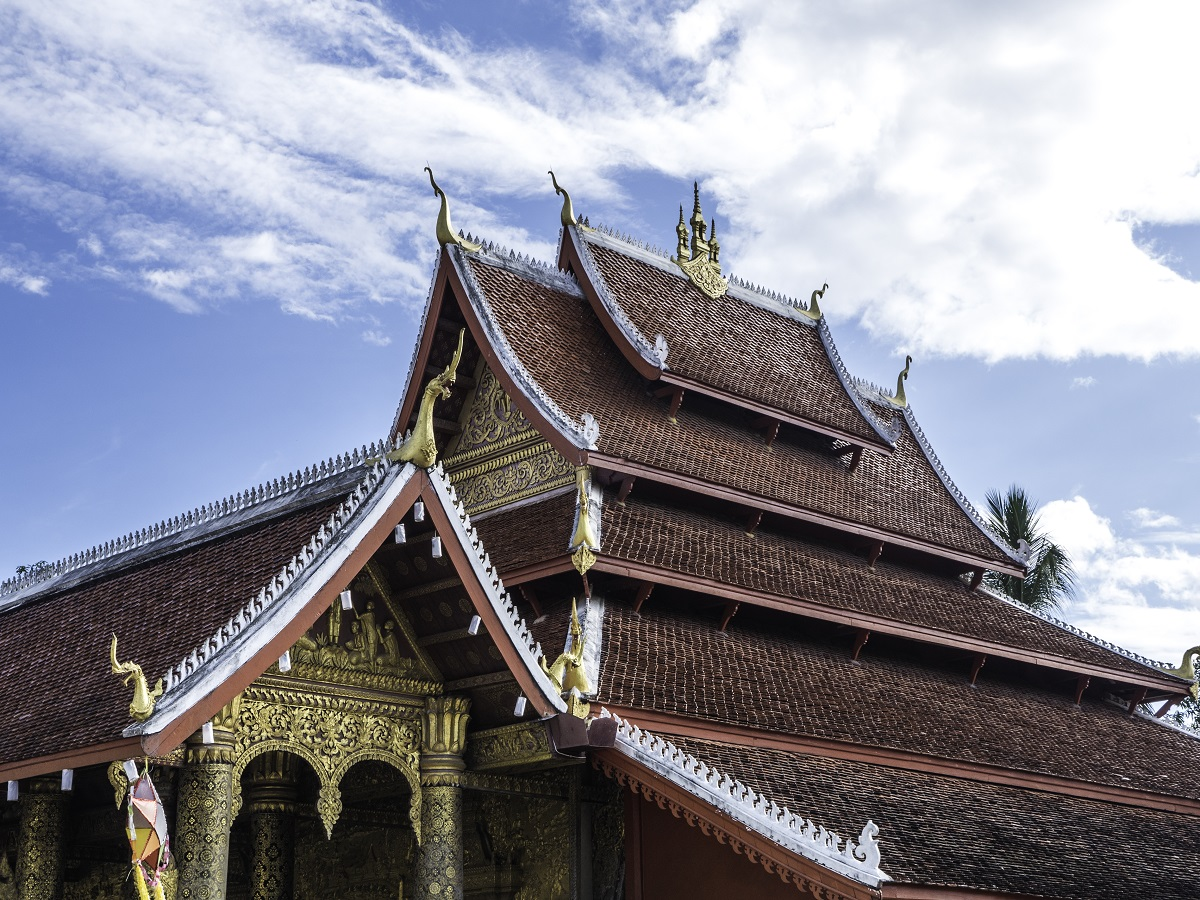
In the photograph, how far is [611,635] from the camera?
1547 cm

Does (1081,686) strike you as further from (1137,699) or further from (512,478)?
(512,478)

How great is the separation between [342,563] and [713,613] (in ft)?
22.4

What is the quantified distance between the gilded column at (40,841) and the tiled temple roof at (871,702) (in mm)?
4958

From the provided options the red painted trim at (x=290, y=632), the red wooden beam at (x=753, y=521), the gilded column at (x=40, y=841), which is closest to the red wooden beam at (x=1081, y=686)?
the red wooden beam at (x=753, y=521)

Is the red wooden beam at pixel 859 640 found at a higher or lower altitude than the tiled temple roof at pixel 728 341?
lower

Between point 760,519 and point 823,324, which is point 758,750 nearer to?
point 760,519

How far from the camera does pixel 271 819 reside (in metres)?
14.5

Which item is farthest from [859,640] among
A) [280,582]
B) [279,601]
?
[279,601]

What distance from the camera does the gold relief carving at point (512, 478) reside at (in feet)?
56.9

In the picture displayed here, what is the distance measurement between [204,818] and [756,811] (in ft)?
14.8

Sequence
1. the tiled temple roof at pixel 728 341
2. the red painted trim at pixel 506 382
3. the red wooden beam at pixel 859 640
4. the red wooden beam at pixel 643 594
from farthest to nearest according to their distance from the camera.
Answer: the tiled temple roof at pixel 728 341 < the red wooden beam at pixel 859 640 < the red painted trim at pixel 506 382 < the red wooden beam at pixel 643 594

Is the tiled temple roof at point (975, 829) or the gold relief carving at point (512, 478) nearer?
the tiled temple roof at point (975, 829)

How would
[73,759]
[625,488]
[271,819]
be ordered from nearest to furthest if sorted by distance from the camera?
[73,759] < [271,819] < [625,488]

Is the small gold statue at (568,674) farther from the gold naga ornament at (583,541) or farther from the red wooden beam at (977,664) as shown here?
the red wooden beam at (977,664)
